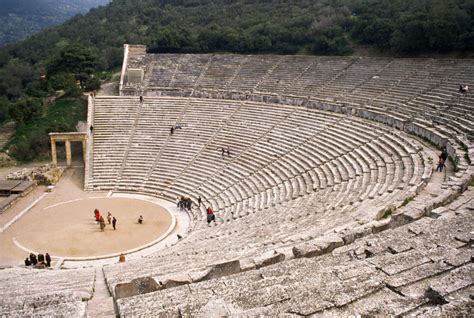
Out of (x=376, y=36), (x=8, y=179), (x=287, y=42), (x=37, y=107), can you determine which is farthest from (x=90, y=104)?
(x=376, y=36)

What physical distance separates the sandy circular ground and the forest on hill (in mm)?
8823

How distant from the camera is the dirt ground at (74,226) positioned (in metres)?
15.8

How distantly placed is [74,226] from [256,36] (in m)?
24.5

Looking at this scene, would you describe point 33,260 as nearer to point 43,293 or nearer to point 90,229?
point 90,229

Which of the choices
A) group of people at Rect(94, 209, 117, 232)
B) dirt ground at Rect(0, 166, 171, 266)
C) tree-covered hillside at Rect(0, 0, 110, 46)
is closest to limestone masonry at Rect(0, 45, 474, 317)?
dirt ground at Rect(0, 166, 171, 266)

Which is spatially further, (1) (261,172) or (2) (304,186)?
(1) (261,172)

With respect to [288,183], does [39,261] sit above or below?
below

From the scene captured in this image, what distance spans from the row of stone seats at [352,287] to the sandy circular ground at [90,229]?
10.9 meters

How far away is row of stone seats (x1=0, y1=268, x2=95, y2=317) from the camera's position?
537 cm

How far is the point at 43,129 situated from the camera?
2691 cm

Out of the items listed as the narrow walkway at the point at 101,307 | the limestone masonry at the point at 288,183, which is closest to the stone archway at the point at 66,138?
the limestone masonry at the point at 288,183

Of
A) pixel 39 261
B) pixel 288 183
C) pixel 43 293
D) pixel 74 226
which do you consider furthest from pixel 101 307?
pixel 74 226

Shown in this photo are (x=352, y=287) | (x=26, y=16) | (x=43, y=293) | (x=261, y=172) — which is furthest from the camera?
(x=26, y=16)

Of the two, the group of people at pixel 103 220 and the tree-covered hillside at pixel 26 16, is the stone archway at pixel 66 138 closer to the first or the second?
the group of people at pixel 103 220
